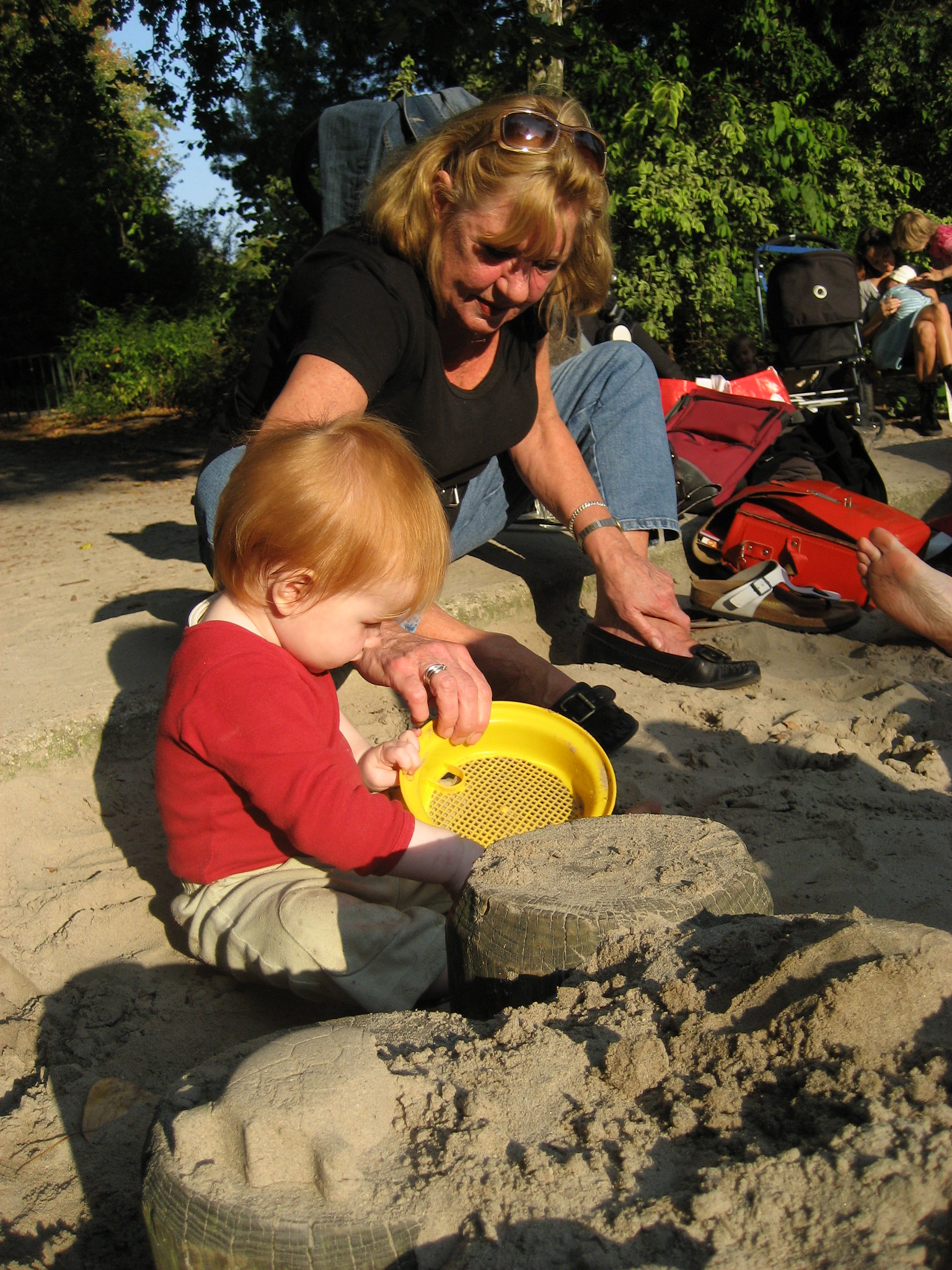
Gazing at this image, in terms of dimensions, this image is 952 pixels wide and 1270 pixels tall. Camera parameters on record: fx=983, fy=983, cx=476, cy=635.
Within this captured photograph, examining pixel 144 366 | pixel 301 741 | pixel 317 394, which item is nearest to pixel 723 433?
pixel 317 394

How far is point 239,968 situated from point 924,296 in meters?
7.80

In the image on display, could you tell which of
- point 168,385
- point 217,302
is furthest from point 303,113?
point 168,385

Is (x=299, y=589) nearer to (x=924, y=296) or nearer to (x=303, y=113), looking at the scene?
(x=924, y=296)

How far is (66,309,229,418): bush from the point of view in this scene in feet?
39.3

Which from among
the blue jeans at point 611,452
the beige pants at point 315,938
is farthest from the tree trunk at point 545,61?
the beige pants at point 315,938

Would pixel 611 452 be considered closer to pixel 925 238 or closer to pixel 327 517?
pixel 327 517

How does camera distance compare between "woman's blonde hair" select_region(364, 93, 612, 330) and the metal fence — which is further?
the metal fence

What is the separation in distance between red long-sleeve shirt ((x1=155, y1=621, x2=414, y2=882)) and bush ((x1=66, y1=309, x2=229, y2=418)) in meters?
10.8

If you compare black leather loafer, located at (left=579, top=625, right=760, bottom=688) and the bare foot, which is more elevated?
the bare foot

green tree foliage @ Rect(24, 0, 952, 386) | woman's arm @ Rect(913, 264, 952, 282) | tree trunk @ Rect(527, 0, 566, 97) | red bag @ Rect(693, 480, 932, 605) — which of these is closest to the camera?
→ red bag @ Rect(693, 480, 932, 605)

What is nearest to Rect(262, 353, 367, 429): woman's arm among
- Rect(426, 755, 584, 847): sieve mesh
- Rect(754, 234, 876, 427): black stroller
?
Rect(426, 755, 584, 847): sieve mesh

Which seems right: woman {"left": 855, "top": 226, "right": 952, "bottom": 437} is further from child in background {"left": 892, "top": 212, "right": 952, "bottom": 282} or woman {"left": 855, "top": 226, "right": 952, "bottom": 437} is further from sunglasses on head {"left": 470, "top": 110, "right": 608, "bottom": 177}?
sunglasses on head {"left": 470, "top": 110, "right": 608, "bottom": 177}

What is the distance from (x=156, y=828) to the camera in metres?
2.31

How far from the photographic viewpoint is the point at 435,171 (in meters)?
2.39
